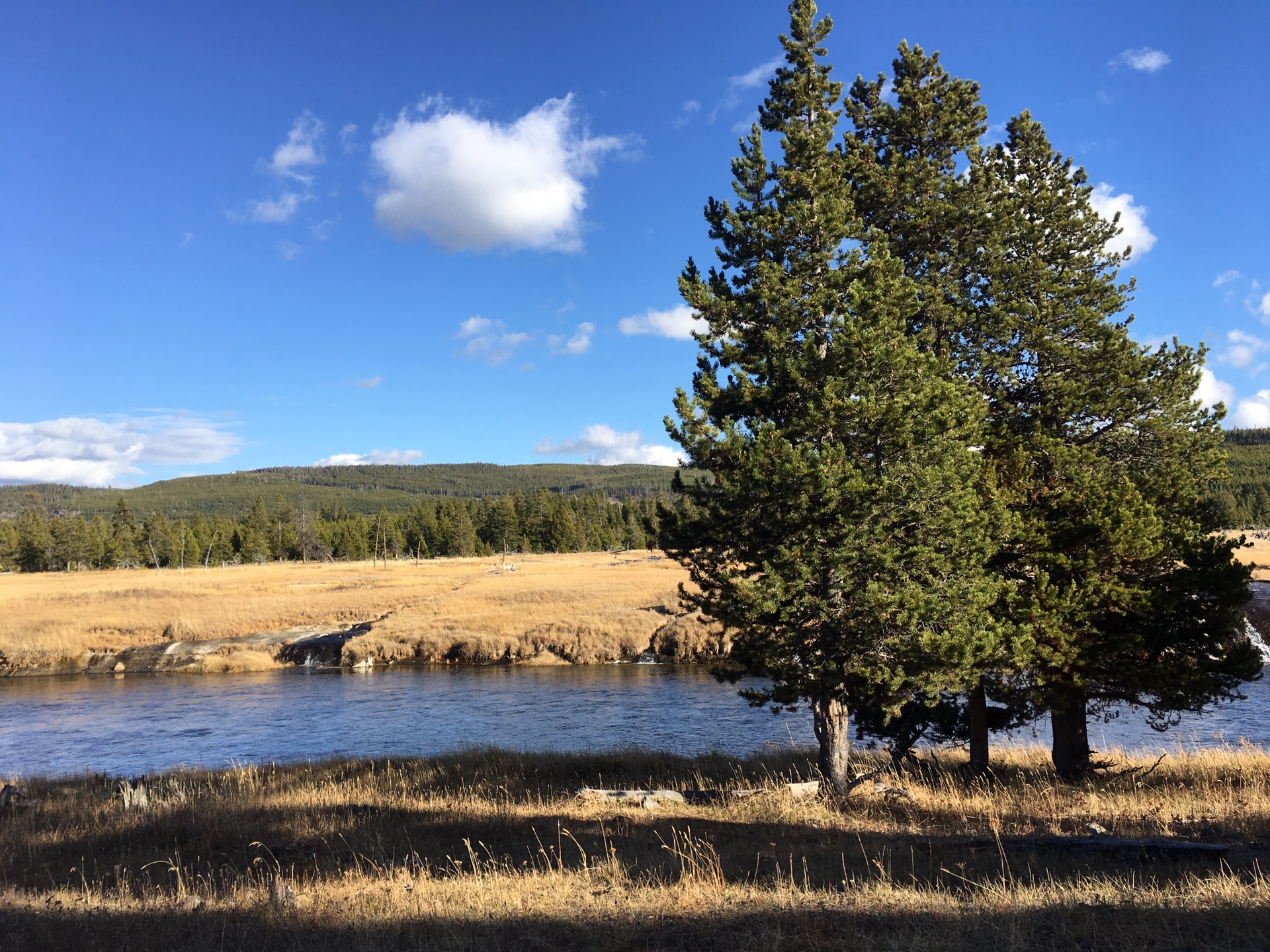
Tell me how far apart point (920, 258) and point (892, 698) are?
882 cm

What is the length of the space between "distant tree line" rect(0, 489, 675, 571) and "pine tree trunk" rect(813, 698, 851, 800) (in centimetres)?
10143

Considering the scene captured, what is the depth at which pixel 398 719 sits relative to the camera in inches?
1116

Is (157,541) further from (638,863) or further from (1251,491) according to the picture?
(1251,491)

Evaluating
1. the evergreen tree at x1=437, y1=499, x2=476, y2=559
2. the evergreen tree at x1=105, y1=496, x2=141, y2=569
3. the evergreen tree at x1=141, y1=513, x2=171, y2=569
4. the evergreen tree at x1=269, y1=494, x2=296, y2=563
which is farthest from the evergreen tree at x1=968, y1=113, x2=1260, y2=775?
the evergreen tree at x1=105, y1=496, x2=141, y2=569

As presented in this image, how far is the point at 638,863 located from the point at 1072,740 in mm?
9940

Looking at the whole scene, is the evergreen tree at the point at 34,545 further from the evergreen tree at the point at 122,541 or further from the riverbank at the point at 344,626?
the riverbank at the point at 344,626

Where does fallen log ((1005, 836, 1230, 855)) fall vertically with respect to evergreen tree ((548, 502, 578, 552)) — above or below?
below

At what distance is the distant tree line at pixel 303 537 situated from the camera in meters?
116

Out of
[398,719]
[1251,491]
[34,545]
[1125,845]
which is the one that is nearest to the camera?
[1125,845]

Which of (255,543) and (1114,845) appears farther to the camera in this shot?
(255,543)

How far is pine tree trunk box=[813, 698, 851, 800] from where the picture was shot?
521 inches

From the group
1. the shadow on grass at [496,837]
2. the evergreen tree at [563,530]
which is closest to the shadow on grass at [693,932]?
the shadow on grass at [496,837]

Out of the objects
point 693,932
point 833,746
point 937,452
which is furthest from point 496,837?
point 937,452

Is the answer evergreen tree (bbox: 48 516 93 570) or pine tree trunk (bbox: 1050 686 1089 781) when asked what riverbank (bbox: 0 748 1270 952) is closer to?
pine tree trunk (bbox: 1050 686 1089 781)
